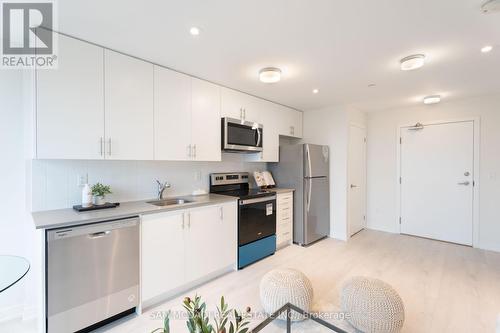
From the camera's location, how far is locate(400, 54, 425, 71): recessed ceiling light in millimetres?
2244

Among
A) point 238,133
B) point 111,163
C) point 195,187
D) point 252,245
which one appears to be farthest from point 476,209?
point 111,163

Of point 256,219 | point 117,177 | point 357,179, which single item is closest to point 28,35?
point 117,177

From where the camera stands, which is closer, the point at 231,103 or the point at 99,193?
the point at 99,193

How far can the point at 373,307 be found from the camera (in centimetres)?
174

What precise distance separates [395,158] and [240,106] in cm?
315

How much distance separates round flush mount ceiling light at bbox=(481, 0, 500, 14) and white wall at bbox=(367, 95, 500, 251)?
2867 millimetres

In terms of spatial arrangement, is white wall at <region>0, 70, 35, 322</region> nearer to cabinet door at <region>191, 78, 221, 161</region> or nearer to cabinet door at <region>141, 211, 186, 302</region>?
cabinet door at <region>141, 211, 186, 302</region>

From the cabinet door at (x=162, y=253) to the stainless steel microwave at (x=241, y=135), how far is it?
3.93 feet

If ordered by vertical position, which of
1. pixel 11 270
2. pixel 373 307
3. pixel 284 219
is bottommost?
pixel 373 307

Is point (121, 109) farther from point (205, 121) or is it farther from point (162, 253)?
point (162, 253)

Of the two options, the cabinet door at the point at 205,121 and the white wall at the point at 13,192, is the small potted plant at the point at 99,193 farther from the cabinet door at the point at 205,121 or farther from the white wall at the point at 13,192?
the cabinet door at the point at 205,121

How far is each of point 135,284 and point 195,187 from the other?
140cm

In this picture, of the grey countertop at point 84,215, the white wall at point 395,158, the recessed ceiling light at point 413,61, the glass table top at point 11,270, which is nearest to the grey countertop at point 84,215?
the grey countertop at point 84,215

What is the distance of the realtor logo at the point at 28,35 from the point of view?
161 centimetres
